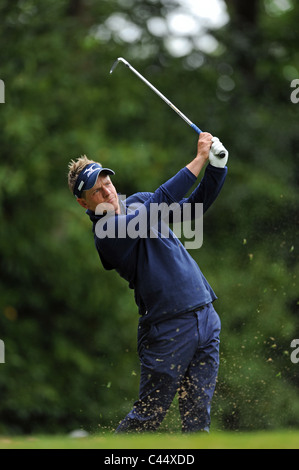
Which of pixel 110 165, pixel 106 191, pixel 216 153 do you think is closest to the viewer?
pixel 216 153

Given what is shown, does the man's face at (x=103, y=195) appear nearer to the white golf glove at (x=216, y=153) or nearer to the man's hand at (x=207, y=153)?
the man's hand at (x=207, y=153)

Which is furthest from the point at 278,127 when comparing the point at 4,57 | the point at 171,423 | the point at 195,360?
the point at 195,360

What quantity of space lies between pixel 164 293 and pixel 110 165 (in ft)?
27.0

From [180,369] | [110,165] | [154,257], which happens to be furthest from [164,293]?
[110,165]

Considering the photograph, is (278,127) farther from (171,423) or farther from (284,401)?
(171,423)

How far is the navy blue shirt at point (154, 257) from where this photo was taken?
4.76 metres

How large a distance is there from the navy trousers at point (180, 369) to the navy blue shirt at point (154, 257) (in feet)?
0.31

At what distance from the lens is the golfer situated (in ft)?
15.8

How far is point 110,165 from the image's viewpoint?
1295 centimetres

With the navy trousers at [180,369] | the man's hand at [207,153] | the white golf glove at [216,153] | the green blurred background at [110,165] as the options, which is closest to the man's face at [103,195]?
the man's hand at [207,153]

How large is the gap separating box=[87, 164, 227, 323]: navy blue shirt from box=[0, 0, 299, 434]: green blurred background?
6.17 metres

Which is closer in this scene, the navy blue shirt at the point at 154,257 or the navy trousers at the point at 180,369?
the navy blue shirt at the point at 154,257

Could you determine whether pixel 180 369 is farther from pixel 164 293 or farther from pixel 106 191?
pixel 106 191

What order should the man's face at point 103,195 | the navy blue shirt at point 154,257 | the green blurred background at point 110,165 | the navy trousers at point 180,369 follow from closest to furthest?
the navy blue shirt at point 154,257
the navy trousers at point 180,369
the man's face at point 103,195
the green blurred background at point 110,165
